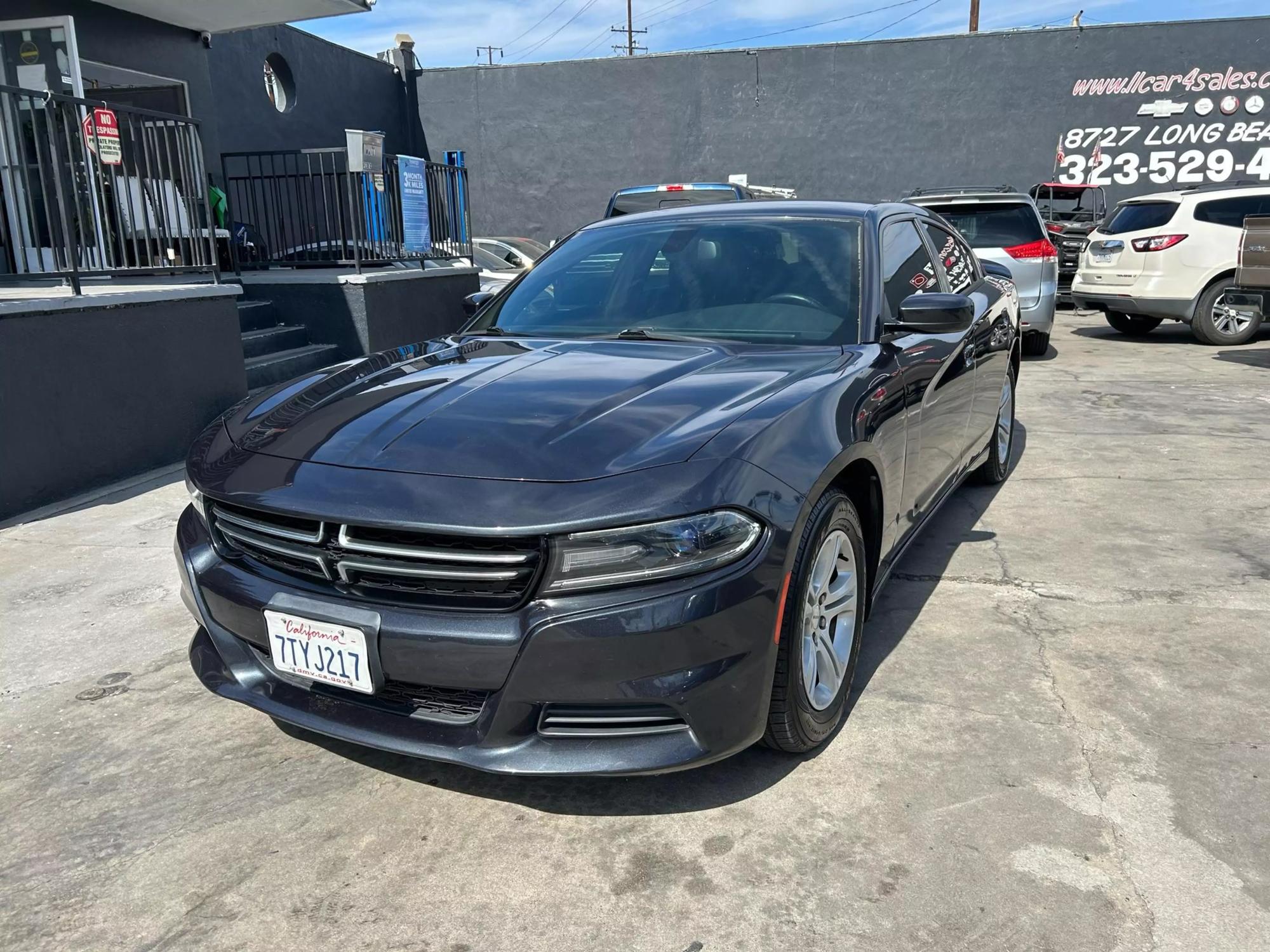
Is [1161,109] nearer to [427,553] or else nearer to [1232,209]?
[1232,209]

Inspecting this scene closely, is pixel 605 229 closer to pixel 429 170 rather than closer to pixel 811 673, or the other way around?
pixel 811 673

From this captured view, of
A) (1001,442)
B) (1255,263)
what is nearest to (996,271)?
(1001,442)

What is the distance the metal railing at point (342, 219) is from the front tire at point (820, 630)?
24.3ft

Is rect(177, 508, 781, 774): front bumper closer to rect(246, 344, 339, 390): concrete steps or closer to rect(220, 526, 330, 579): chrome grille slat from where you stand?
rect(220, 526, 330, 579): chrome grille slat

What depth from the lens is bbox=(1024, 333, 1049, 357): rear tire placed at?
35.3 feet

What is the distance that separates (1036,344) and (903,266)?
769cm

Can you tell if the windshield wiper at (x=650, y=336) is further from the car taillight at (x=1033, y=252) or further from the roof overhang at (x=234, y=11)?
the roof overhang at (x=234, y=11)

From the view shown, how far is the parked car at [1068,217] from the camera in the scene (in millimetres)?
15852

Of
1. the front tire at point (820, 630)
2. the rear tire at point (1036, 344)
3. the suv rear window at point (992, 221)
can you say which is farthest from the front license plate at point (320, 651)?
the rear tire at point (1036, 344)

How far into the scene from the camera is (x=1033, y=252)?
9703 millimetres

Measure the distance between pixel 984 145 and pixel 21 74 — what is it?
18.7m

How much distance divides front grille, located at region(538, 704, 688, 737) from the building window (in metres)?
16.8

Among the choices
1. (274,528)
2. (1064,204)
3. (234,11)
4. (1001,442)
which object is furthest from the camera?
(1064,204)

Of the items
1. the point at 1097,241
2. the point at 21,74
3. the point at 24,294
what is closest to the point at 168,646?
the point at 24,294
